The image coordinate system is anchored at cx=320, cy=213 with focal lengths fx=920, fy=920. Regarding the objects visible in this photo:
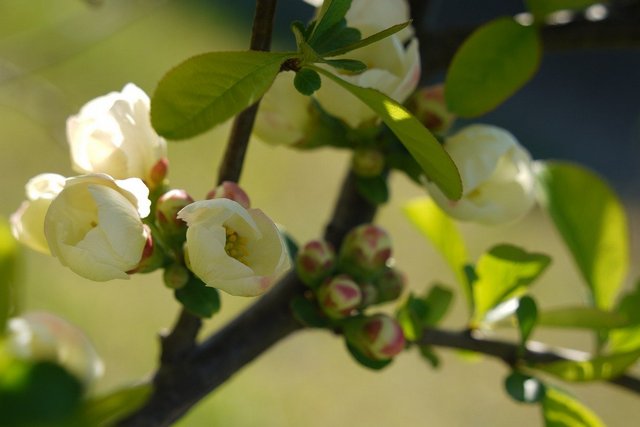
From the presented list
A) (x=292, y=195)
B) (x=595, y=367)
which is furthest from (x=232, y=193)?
(x=292, y=195)

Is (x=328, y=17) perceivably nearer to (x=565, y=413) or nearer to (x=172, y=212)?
(x=172, y=212)

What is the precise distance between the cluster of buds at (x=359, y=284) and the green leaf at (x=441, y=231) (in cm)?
7

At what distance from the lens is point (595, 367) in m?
0.46

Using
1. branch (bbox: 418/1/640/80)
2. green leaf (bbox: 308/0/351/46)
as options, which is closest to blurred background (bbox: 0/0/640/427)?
branch (bbox: 418/1/640/80)

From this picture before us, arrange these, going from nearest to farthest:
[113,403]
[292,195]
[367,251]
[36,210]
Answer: [113,403]
[36,210]
[367,251]
[292,195]

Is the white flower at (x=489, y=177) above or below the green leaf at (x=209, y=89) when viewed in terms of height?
below

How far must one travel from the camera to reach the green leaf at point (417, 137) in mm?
302

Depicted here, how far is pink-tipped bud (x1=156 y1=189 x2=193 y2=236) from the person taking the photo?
0.37m

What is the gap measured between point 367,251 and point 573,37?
0.60ft

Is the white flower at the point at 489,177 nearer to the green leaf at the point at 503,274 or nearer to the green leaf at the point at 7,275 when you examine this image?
the green leaf at the point at 503,274

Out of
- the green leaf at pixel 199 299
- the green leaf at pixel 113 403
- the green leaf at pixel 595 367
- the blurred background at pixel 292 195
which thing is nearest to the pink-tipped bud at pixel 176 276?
the green leaf at pixel 199 299

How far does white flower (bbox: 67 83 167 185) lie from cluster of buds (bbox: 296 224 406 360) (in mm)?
115

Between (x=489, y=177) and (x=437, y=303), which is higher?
(x=489, y=177)

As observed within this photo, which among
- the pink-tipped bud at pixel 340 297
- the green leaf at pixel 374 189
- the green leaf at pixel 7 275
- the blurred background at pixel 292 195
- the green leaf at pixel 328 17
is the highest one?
the green leaf at pixel 328 17
